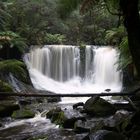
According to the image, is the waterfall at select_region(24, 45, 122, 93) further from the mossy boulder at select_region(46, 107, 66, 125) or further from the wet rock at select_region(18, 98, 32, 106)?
the mossy boulder at select_region(46, 107, 66, 125)

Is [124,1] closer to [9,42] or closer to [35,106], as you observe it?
[35,106]

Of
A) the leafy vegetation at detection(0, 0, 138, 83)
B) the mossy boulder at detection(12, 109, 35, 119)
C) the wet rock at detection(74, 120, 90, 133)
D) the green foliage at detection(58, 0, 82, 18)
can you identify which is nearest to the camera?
the green foliage at detection(58, 0, 82, 18)

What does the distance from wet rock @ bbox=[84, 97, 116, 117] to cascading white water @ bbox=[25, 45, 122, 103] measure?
7196mm

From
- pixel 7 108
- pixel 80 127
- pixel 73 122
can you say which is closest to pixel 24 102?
pixel 7 108

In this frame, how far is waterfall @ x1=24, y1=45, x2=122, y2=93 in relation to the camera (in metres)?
15.6

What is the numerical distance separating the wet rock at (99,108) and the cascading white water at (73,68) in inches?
283

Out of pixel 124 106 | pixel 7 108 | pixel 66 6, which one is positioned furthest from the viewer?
pixel 7 108

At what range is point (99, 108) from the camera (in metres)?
7.77

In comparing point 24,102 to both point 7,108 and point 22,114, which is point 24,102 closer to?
point 7,108

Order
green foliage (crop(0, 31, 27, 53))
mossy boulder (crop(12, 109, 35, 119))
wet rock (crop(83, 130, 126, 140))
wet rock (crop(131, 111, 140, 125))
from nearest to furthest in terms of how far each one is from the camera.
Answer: wet rock (crop(83, 130, 126, 140)), wet rock (crop(131, 111, 140, 125)), mossy boulder (crop(12, 109, 35, 119)), green foliage (crop(0, 31, 27, 53))

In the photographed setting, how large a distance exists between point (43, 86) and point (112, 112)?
7.18m

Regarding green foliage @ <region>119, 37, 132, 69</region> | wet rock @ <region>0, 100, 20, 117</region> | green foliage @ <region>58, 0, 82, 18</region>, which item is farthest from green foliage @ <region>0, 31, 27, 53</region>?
green foliage @ <region>58, 0, 82, 18</region>

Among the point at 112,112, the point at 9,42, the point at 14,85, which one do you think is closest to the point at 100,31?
the point at 9,42

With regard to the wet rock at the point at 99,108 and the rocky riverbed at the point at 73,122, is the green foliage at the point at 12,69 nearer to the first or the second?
the rocky riverbed at the point at 73,122
